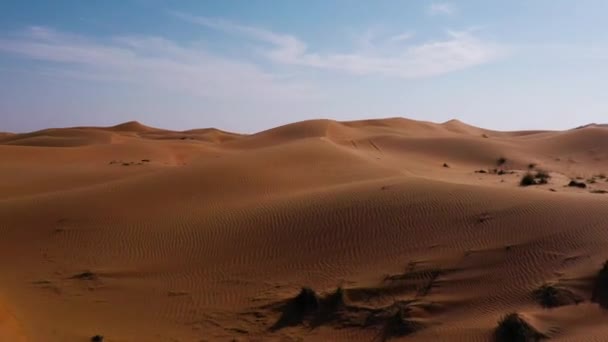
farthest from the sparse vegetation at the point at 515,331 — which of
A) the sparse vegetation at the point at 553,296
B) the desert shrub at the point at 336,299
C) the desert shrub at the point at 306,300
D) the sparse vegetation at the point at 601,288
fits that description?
the desert shrub at the point at 306,300

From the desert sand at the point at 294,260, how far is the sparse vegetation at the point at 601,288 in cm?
9

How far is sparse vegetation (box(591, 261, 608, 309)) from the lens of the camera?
755 centimetres

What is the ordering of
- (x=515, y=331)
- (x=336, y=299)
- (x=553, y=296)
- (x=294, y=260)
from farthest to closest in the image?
(x=294, y=260) → (x=336, y=299) → (x=553, y=296) → (x=515, y=331)

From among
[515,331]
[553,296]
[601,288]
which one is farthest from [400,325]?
[601,288]

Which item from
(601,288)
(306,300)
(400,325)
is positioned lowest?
(400,325)

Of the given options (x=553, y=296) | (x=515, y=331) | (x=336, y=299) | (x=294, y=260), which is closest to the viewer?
(x=515, y=331)

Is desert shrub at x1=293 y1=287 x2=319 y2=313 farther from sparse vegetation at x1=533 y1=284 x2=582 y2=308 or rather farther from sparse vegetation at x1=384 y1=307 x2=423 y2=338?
sparse vegetation at x1=533 y1=284 x2=582 y2=308

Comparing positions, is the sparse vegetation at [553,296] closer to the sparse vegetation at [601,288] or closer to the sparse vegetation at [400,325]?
the sparse vegetation at [601,288]

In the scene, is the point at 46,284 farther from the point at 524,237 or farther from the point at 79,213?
the point at 524,237

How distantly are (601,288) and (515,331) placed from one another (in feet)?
A: 5.72

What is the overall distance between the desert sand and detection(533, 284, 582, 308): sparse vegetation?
0.05 meters

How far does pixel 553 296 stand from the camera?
7.82 meters

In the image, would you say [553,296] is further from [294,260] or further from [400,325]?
[294,260]

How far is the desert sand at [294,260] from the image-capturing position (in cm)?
807
